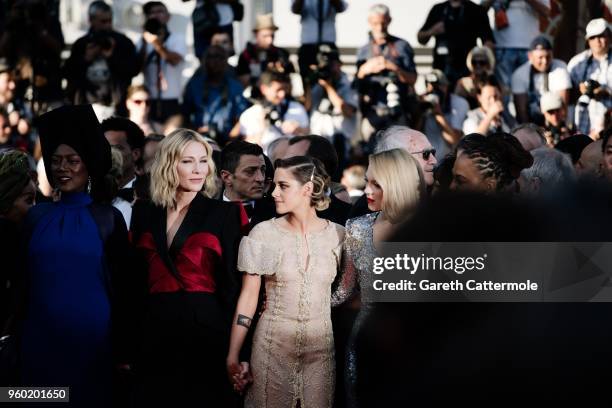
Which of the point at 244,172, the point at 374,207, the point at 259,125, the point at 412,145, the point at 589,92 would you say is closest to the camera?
the point at 374,207

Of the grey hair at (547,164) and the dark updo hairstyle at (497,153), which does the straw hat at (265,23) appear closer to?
the grey hair at (547,164)

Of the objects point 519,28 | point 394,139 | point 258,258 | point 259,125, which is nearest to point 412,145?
point 394,139

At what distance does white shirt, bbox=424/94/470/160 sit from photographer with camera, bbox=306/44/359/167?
753 mm

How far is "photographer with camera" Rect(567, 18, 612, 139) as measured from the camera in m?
8.60

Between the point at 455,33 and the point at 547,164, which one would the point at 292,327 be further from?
the point at 455,33

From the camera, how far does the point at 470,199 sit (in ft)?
5.23

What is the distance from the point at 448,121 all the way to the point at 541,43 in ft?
3.40

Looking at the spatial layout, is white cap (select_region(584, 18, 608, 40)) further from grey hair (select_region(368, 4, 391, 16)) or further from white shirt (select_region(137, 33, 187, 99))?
white shirt (select_region(137, 33, 187, 99))

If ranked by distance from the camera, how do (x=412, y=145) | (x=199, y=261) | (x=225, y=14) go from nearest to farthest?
(x=199, y=261) → (x=412, y=145) → (x=225, y=14)

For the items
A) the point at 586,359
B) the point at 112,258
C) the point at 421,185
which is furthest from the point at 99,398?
the point at 586,359

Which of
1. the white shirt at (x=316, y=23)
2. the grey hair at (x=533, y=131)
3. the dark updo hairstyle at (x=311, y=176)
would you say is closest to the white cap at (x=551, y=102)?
the grey hair at (x=533, y=131)

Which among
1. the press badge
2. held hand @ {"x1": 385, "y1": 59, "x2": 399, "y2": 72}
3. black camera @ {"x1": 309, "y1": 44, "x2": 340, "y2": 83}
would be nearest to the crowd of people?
held hand @ {"x1": 385, "y1": 59, "x2": 399, "y2": 72}

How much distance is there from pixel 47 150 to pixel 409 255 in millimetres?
3187

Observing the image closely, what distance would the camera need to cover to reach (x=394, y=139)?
219 inches
